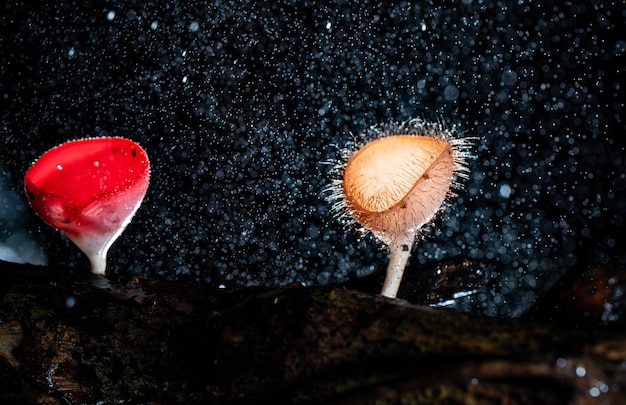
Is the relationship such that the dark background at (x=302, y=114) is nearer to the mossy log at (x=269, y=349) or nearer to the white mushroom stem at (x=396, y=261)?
the white mushroom stem at (x=396, y=261)

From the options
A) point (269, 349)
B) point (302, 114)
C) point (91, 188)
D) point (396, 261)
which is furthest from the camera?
point (302, 114)

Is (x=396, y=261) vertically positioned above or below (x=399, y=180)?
below

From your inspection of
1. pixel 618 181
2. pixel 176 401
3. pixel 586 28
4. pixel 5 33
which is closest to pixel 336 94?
pixel 586 28

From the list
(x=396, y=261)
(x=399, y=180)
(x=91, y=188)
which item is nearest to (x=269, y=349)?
(x=396, y=261)

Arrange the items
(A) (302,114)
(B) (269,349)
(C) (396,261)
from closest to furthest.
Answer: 1. (B) (269,349)
2. (C) (396,261)
3. (A) (302,114)

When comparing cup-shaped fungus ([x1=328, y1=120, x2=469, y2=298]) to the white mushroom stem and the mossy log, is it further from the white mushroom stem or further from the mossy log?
the mossy log

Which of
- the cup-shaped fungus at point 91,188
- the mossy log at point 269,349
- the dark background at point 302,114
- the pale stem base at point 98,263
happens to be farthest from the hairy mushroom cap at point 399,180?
the dark background at point 302,114

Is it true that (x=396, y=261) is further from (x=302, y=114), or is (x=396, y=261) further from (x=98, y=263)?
(x=302, y=114)
